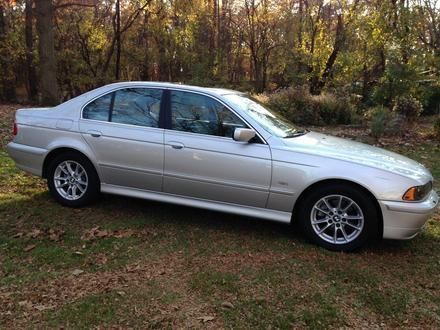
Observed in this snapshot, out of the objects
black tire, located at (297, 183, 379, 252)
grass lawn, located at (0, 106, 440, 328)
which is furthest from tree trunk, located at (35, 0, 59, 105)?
black tire, located at (297, 183, 379, 252)

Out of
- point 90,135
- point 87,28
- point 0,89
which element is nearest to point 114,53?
point 87,28

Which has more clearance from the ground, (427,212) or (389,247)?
(427,212)

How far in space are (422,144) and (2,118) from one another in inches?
422

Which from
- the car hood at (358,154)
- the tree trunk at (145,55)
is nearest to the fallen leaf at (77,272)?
the car hood at (358,154)

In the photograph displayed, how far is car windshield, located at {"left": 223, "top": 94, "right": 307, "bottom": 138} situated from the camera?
4934 mm

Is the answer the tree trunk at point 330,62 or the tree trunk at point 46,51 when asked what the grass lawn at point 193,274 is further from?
the tree trunk at point 330,62

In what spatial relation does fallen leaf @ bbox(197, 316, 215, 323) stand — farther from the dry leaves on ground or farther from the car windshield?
the car windshield

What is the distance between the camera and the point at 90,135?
208 inches

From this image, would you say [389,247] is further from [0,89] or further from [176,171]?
[0,89]

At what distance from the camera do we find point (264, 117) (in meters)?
5.17

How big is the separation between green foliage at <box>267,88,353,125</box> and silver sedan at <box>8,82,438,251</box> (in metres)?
8.10

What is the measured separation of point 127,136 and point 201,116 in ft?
2.86

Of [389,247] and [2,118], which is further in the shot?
[2,118]

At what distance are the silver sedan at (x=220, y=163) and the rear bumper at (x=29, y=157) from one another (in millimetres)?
13
